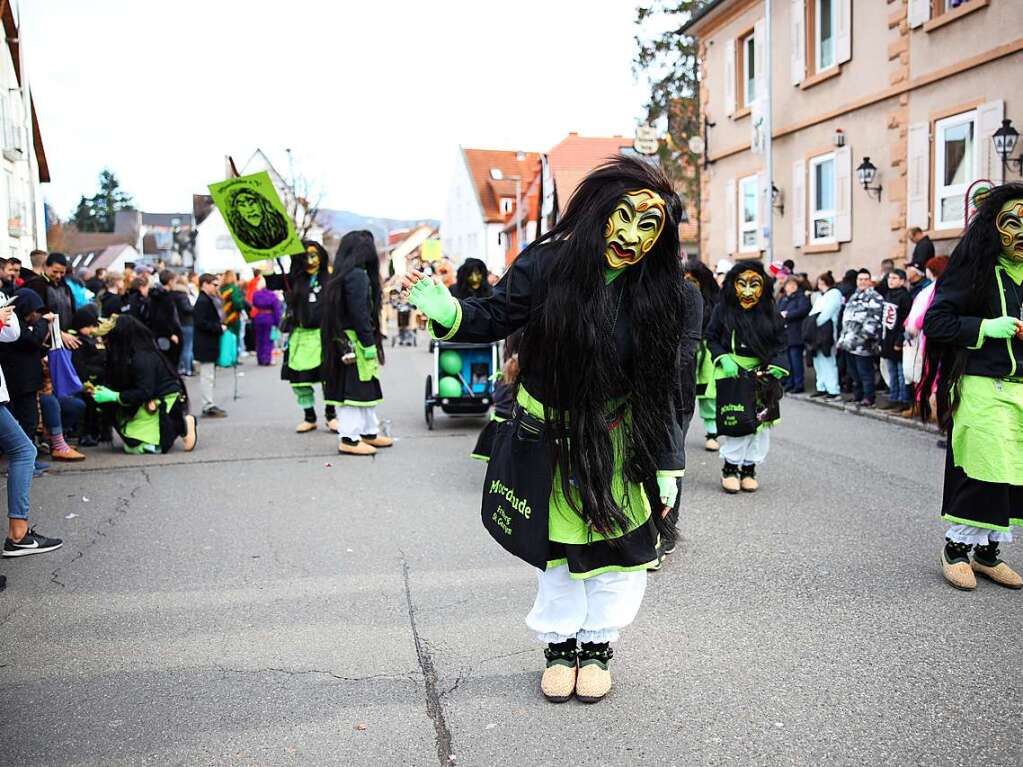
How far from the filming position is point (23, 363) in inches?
309

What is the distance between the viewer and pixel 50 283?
1017cm

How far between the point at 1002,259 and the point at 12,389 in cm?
701

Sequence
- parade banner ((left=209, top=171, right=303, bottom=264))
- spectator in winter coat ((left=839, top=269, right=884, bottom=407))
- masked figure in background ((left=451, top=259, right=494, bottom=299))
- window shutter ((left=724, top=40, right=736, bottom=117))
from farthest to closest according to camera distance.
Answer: window shutter ((left=724, top=40, right=736, bottom=117)) → spectator in winter coat ((left=839, top=269, right=884, bottom=407)) → masked figure in background ((left=451, top=259, right=494, bottom=299)) → parade banner ((left=209, top=171, right=303, bottom=264))

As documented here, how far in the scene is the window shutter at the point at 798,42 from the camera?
19016 millimetres

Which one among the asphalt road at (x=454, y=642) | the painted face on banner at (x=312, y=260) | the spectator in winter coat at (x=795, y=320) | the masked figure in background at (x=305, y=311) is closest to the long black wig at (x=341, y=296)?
the masked figure in background at (x=305, y=311)

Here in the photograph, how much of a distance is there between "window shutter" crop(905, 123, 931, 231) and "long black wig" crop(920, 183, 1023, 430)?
36.4 ft

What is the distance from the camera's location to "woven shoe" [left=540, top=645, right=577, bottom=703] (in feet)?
13.0

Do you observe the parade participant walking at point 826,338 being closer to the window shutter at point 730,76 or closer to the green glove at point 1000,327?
the green glove at point 1000,327

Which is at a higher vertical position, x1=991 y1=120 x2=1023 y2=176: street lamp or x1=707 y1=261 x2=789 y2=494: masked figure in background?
x1=991 y1=120 x2=1023 y2=176: street lamp

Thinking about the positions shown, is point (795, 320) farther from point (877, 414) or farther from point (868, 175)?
point (868, 175)

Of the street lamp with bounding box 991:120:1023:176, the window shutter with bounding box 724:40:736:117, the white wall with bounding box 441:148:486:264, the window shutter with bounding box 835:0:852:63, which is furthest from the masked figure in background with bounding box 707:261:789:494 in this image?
the white wall with bounding box 441:148:486:264

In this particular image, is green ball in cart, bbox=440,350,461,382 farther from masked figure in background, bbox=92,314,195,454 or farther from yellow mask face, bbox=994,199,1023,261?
yellow mask face, bbox=994,199,1023,261

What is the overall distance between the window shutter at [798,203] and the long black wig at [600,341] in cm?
1660

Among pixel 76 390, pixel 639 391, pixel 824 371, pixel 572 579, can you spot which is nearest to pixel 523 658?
pixel 572 579
